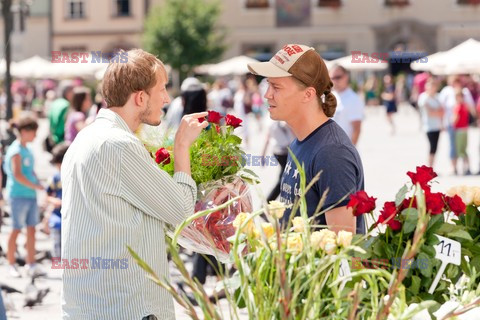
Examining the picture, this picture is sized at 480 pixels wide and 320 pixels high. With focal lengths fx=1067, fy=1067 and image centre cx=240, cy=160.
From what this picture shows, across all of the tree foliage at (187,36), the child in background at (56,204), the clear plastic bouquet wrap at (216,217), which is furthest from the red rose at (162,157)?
the tree foliage at (187,36)

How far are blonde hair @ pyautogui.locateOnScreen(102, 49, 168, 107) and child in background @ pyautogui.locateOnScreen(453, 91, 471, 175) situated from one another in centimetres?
1481

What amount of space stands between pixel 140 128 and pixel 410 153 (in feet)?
60.1

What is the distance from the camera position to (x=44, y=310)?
7.64 metres

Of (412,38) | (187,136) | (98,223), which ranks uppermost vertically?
(187,136)

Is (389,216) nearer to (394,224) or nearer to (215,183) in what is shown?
(394,224)

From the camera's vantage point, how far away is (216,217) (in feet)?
12.2

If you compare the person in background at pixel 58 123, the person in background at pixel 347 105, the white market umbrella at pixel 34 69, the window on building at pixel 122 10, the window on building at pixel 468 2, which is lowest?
the white market umbrella at pixel 34 69

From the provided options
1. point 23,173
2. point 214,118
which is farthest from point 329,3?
point 214,118

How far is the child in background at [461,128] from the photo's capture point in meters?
17.8

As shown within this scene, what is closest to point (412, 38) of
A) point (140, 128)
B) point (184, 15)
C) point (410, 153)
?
point (184, 15)

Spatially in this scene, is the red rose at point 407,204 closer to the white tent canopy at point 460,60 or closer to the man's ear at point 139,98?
the man's ear at point 139,98

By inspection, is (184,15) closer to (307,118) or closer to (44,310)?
(44,310)

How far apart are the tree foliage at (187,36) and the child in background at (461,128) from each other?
112ft

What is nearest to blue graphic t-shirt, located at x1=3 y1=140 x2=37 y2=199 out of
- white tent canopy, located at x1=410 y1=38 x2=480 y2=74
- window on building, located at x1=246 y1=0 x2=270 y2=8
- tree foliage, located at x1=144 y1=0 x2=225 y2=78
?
white tent canopy, located at x1=410 y1=38 x2=480 y2=74
